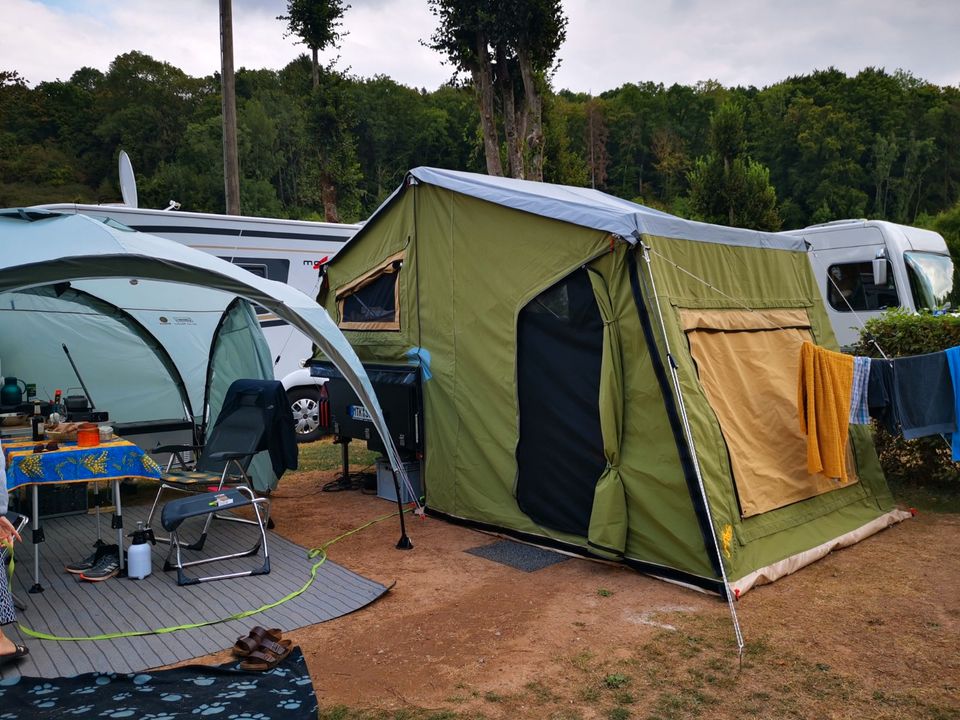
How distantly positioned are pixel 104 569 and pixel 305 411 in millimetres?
4725

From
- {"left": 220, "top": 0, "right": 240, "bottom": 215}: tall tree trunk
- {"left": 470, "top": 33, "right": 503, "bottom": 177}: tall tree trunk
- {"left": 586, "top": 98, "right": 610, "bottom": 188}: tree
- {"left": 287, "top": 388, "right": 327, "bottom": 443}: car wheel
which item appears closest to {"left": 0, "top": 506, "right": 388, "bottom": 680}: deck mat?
{"left": 287, "top": 388, "right": 327, "bottom": 443}: car wheel

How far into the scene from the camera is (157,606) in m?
4.27

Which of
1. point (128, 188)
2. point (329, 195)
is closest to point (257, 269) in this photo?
point (128, 188)

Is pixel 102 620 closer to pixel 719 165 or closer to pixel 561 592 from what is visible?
pixel 561 592

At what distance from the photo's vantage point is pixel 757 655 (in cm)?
347

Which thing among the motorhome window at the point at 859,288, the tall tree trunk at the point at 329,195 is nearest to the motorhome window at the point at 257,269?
the motorhome window at the point at 859,288

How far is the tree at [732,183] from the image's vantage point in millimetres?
19875

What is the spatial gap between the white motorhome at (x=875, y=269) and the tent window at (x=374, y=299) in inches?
204

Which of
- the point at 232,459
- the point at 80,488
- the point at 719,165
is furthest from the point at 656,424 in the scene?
the point at 719,165

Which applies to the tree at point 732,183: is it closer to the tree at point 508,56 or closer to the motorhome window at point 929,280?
the tree at point 508,56

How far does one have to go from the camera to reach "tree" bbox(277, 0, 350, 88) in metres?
18.4

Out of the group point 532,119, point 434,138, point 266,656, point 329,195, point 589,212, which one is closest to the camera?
point 266,656

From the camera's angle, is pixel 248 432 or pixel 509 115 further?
pixel 509 115

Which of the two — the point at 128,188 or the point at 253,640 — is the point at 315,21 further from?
the point at 253,640
